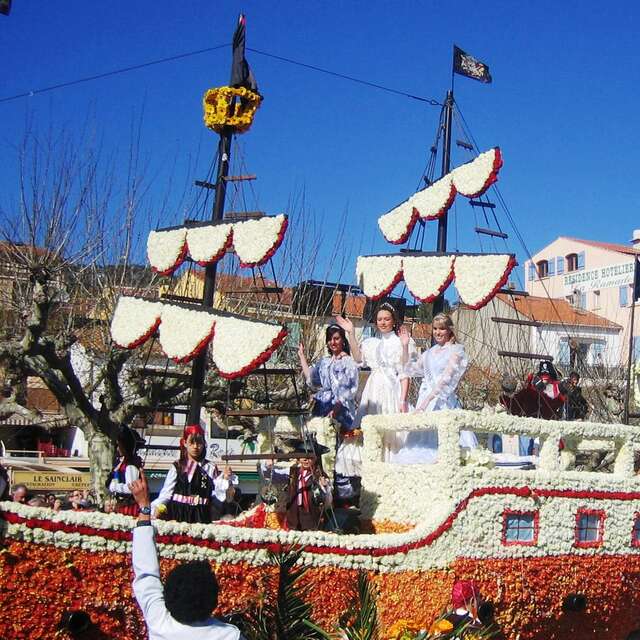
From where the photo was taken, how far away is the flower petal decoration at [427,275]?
428 inches

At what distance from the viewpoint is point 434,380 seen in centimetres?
961

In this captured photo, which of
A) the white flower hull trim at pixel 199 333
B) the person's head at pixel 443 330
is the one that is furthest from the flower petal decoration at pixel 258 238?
the person's head at pixel 443 330

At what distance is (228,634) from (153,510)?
357cm

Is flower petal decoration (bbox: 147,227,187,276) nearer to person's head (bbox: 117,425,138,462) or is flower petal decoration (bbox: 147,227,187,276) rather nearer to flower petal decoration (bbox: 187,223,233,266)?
flower petal decoration (bbox: 187,223,233,266)

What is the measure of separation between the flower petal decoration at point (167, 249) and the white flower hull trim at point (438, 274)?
2626 mm

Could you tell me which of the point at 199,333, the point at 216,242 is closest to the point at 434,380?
the point at 199,333

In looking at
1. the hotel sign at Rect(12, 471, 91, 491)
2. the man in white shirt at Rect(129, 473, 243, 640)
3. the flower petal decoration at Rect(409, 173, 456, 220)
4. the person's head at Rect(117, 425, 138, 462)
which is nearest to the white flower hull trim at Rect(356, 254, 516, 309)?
the flower petal decoration at Rect(409, 173, 456, 220)

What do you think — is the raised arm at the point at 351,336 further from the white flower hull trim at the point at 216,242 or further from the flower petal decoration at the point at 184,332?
the flower petal decoration at the point at 184,332

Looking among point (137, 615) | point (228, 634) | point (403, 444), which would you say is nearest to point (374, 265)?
point (403, 444)

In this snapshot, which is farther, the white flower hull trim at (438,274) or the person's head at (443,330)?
the white flower hull trim at (438,274)

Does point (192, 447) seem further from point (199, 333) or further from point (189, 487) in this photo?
point (199, 333)

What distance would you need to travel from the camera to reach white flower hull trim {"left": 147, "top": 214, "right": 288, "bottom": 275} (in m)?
9.42

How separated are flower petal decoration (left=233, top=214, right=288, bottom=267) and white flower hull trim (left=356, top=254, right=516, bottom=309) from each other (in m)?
2.25

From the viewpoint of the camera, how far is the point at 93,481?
640 inches
